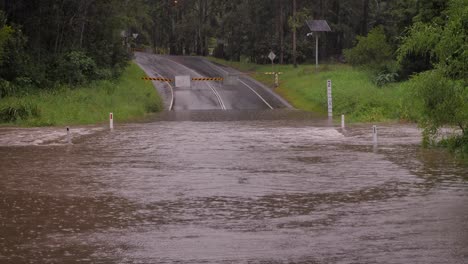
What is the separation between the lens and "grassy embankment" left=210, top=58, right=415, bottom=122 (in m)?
43.8

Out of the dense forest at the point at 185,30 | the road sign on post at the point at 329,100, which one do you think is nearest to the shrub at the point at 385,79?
the dense forest at the point at 185,30

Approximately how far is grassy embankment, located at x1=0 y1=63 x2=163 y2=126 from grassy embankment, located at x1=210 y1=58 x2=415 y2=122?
10662mm

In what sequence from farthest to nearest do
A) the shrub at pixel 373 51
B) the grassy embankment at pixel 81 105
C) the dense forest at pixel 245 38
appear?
1. the shrub at pixel 373 51
2. the grassy embankment at pixel 81 105
3. the dense forest at pixel 245 38

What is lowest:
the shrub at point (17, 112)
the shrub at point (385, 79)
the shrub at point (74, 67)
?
the shrub at point (17, 112)

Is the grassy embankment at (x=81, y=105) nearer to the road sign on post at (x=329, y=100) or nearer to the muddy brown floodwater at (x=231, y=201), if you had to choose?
the muddy brown floodwater at (x=231, y=201)

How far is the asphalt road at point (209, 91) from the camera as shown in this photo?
56.1m

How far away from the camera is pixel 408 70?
57.8 metres

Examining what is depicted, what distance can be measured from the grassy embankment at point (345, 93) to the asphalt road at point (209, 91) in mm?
1545

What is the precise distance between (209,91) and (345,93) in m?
17.8

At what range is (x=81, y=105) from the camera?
149 ft

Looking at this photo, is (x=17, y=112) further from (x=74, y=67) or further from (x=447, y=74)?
(x=447, y=74)

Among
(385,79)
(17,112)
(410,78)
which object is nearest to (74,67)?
(17,112)

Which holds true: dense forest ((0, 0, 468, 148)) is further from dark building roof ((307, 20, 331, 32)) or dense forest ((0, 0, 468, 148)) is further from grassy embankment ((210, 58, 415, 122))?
dark building roof ((307, 20, 331, 32))

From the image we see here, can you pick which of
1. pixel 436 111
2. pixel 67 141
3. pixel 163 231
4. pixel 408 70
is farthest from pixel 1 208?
pixel 408 70
